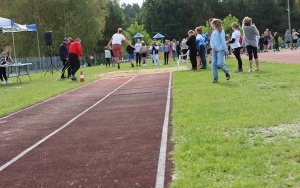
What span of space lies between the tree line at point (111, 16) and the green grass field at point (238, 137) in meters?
47.2

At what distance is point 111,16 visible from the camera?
96625 mm

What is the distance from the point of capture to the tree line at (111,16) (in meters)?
57.8

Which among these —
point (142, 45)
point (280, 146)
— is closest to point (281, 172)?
point (280, 146)

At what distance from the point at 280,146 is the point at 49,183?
2759 mm

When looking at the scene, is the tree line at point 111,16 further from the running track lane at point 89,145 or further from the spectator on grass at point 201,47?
the running track lane at point 89,145

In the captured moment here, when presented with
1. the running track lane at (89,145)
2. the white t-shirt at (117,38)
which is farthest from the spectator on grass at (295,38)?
the running track lane at (89,145)

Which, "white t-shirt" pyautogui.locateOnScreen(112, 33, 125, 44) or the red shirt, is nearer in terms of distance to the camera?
the red shirt

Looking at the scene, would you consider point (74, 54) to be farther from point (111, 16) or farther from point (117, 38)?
point (111, 16)

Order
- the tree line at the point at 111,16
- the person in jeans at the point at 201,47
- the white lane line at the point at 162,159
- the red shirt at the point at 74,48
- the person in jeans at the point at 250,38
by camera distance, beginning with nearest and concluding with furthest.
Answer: the white lane line at the point at 162,159 → the person in jeans at the point at 250,38 → the person in jeans at the point at 201,47 → the red shirt at the point at 74,48 → the tree line at the point at 111,16

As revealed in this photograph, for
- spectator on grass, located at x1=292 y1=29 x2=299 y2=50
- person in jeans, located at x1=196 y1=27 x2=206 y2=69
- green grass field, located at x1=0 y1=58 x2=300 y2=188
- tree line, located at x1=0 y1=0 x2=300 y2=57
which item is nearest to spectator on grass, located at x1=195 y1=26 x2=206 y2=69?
person in jeans, located at x1=196 y1=27 x2=206 y2=69

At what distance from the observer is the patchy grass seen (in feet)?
16.2

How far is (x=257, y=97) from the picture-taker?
34.7ft

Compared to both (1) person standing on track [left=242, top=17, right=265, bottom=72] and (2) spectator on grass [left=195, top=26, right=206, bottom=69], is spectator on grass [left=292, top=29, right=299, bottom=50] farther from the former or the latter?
(1) person standing on track [left=242, top=17, right=265, bottom=72]

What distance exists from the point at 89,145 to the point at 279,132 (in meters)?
2.74
